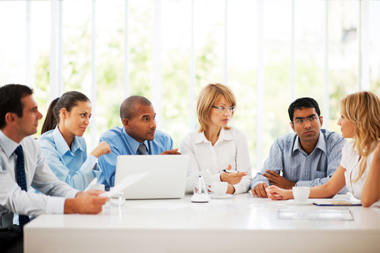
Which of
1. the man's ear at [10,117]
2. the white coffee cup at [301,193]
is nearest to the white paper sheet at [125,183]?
the man's ear at [10,117]

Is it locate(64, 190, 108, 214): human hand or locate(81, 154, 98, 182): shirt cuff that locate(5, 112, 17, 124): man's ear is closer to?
locate(64, 190, 108, 214): human hand

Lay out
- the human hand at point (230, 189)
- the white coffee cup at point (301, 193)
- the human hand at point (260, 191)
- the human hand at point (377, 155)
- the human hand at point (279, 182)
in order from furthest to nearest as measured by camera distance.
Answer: the human hand at point (279, 182) → the human hand at point (230, 189) → the human hand at point (260, 191) → the white coffee cup at point (301, 193) → the human hand at point (377, 155)

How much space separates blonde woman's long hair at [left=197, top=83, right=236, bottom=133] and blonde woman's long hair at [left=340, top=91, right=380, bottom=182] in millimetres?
1026

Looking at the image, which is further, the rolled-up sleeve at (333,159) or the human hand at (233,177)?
the rolled-up sleeve at (333,159)

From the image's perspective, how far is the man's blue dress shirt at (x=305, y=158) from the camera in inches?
106

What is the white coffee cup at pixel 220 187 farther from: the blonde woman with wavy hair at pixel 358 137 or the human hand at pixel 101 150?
the human hand at pixel 101 150

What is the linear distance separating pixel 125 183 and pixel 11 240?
73 cm

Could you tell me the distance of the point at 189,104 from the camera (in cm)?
394

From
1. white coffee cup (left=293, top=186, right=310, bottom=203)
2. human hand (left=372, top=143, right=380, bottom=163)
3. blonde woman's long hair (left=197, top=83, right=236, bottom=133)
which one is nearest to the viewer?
human hand (left=372, top=143, right=380, bottom=163)

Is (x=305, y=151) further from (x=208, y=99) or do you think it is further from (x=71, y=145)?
(x=71, y=145)

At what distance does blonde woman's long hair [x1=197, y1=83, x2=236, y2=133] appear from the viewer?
285cm

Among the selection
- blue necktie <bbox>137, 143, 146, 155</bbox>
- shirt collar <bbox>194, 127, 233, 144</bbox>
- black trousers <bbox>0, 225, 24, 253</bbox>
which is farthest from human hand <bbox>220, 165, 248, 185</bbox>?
black trousers <bbox>0, 225, 24, 253</bbox>

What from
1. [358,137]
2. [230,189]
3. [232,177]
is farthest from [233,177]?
[358,137]

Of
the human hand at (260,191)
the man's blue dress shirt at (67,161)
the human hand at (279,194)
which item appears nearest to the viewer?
the human hand at (279,194)
